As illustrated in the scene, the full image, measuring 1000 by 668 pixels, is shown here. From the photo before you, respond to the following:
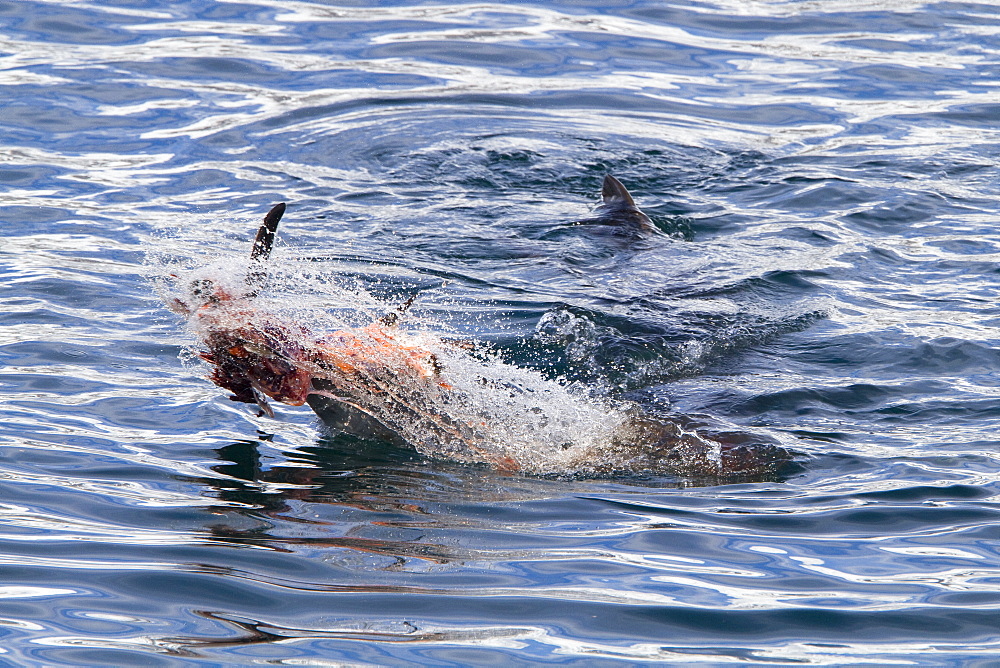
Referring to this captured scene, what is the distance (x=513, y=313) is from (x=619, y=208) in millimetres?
1892

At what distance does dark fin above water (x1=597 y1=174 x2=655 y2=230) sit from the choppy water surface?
27cm

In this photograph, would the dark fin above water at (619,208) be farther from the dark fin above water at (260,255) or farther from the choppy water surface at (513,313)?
the dark fin above water at (260,255)

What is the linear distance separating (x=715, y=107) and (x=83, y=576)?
983 cm

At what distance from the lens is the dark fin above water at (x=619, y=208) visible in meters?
9.32

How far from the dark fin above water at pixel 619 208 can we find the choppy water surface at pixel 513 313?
27cm

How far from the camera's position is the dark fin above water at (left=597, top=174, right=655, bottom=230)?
30.6 ft

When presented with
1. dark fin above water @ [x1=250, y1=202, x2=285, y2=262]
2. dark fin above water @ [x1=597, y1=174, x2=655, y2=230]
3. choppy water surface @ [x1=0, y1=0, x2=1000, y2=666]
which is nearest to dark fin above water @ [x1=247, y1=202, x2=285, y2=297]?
dark fin above water @ [x1=250, y1=202, x2=285, y2=262]

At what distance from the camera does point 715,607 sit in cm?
443

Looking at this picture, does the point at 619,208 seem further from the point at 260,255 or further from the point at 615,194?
the point at 260,255

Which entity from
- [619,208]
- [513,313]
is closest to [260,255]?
[513,313]

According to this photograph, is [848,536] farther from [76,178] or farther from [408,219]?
[76,178]

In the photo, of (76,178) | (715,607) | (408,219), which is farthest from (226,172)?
(715,607)

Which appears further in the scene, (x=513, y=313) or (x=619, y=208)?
(x=619, y=208)

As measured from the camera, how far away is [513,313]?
7973 mm
